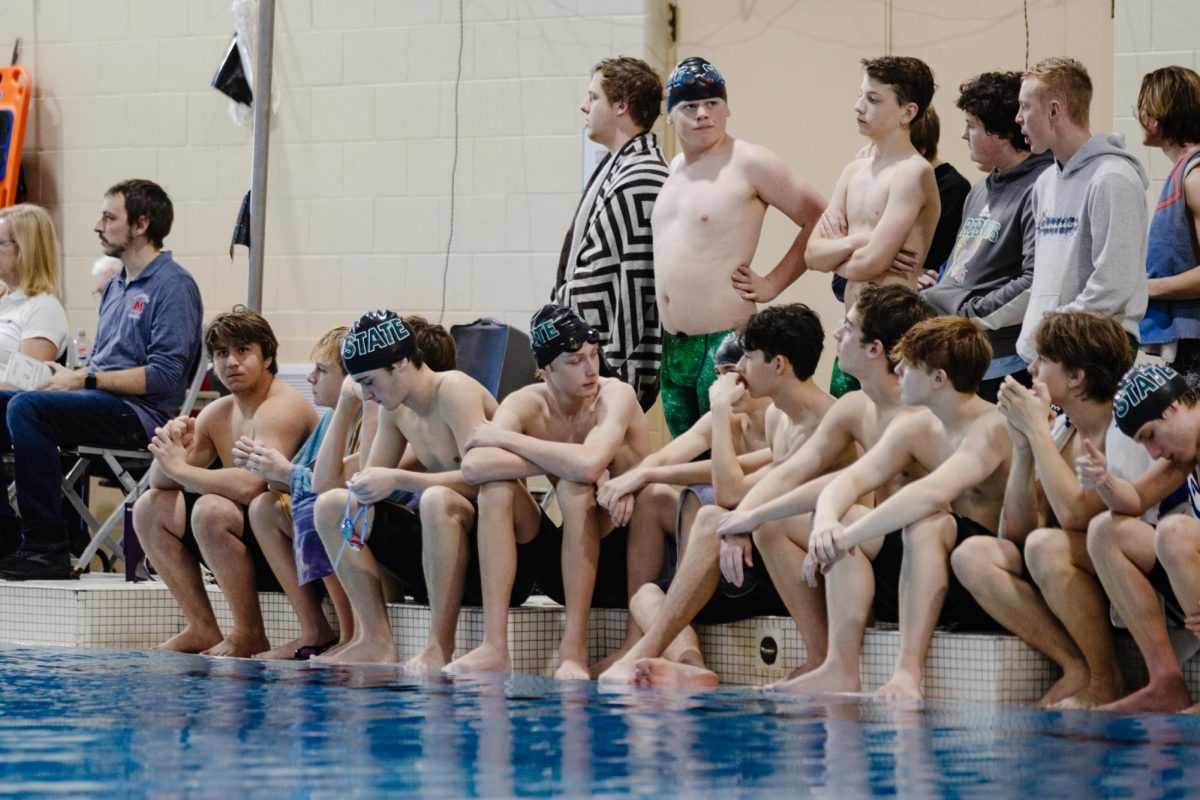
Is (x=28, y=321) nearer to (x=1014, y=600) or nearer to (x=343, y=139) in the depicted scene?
(x=343, y=139)

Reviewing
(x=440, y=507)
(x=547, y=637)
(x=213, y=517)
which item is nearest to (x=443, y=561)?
(x=440, y=507)

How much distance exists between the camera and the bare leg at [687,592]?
4.92 m

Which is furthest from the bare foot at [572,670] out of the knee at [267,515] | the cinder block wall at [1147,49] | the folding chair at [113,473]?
the cinder block wall at [1147,49]

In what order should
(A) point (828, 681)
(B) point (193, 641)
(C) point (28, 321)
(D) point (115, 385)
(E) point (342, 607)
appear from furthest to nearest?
(C) point (28, 321) → (D) point (115, 385) → (B) point (193, 641) → (E) point (342, 607) → (A) point (828, 681)

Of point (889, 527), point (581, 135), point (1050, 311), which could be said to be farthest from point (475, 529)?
point (581, 135)

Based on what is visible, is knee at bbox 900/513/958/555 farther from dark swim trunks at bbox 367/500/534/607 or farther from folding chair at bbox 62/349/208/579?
folding chair at bbox 62/349/208/579

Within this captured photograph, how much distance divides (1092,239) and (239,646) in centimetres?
310

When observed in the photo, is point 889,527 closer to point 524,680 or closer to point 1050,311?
point 1050,311

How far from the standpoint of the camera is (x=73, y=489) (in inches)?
275

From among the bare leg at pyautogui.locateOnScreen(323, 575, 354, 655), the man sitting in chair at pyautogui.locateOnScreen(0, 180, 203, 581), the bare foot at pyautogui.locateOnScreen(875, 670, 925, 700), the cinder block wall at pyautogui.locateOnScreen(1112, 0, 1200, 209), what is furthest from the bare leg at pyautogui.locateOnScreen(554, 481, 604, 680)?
the cinder block wall at pyautogui.locateOnScreen(1112, 0, 1200, 209)

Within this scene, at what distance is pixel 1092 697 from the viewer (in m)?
4.33

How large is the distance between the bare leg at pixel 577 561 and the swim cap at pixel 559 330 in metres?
0.42

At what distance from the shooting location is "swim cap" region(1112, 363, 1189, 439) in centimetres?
414

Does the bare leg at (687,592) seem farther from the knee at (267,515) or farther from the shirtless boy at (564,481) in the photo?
the knee at (267,515)
